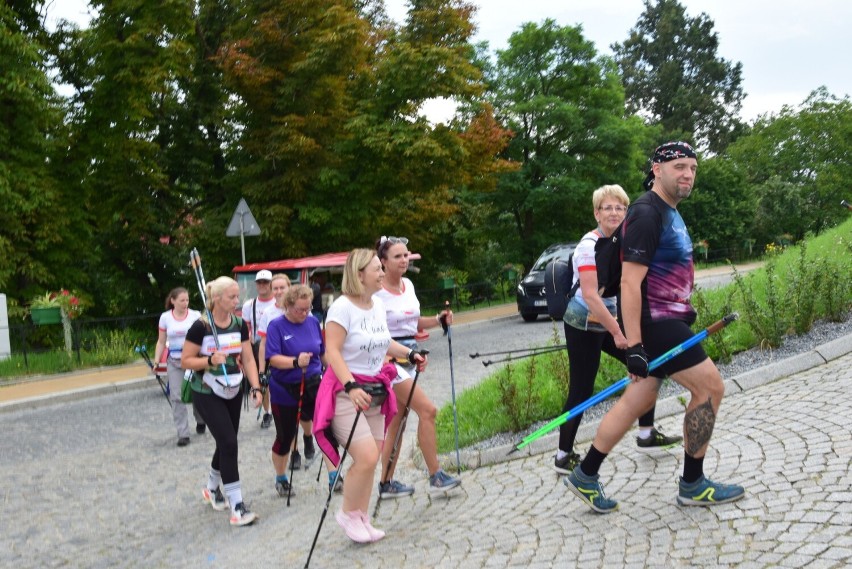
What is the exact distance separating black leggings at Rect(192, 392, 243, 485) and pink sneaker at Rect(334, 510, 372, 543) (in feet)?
4.23

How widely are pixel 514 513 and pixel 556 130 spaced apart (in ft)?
86.4

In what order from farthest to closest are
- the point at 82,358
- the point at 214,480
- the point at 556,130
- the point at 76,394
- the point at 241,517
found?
1. the point at 556,130
2. the point at 82,358
3. the point at 76,394
4. the point at 214,480
5. the point at 241,517

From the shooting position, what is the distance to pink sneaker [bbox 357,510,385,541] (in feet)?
17.9

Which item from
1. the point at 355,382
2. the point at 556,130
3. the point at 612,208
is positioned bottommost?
the point at 355,382

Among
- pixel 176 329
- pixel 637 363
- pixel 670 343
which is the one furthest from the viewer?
pixel 176 329

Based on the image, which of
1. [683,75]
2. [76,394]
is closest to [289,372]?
[76,394]

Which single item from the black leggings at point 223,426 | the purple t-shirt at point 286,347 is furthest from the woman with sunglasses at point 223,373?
the purple t-shirt at point 286,347

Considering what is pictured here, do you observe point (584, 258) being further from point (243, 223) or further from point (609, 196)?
point (243, 223)

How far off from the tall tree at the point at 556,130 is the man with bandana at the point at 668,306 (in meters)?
24.7

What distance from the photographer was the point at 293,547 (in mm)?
5734

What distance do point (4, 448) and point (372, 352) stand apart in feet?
22.4

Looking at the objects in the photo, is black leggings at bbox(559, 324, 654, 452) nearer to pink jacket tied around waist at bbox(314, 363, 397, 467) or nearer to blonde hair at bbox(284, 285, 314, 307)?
pink jacket tied around waist at bbox(314, 363, 397, 467)

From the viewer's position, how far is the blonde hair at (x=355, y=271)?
5461 millimetres

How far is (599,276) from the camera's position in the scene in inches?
209
